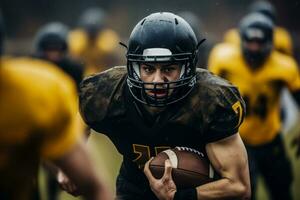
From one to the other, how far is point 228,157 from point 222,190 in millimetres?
159

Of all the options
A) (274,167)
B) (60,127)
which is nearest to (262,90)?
(274,167)

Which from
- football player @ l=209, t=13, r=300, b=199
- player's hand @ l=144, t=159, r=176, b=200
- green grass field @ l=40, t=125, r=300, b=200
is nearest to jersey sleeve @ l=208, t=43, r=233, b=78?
football player @ l=209, t=13, r=300, b=199

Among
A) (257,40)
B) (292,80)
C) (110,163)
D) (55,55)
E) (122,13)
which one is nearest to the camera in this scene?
(292,80)

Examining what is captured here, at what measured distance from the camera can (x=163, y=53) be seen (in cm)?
388

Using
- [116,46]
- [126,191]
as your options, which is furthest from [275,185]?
[116,46]

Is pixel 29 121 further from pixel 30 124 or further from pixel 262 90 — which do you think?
pixel 262 90

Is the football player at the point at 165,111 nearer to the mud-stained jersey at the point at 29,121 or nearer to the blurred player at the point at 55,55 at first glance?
the mud-stained jersey at the point at 29,121

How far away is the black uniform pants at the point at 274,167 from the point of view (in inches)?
239

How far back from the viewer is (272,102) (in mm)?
6410

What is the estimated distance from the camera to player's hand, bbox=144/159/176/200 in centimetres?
371

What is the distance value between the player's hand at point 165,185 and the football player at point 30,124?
110 cm

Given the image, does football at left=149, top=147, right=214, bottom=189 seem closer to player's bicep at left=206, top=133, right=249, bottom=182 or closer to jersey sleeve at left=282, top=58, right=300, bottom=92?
player's bicep at left=206, top=133, right=249, bottom=182

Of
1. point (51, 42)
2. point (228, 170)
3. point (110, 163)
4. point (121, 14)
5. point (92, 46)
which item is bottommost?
point (110, 163)

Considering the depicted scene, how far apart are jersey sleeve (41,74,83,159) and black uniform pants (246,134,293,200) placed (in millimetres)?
3430
